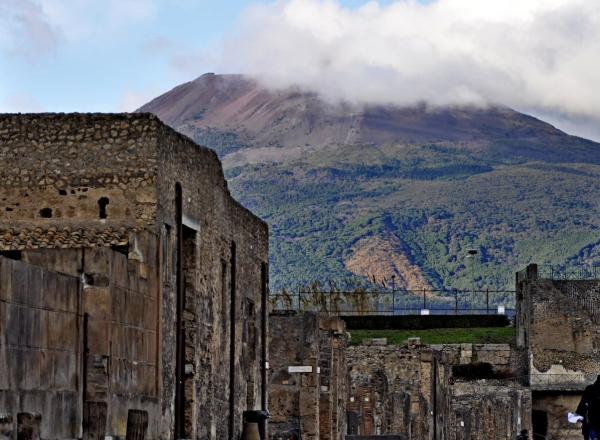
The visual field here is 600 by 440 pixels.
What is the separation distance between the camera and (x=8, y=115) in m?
30.3

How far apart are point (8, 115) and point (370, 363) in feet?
110

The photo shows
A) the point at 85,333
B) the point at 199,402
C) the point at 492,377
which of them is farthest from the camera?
the point at 492,377

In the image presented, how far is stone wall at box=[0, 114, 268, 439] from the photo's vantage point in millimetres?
25312

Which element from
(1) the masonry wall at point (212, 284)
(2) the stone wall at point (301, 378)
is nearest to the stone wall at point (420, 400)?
(2) the stone wall at point (301, 378)

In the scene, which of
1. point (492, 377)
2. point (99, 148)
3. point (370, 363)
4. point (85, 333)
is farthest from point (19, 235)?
point (492, 377)

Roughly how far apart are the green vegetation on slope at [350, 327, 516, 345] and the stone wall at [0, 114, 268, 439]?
64514 mm

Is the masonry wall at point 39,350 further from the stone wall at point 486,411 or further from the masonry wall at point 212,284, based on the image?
the stone wall at point 486,411

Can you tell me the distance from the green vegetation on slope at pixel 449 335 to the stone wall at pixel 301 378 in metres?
49.7

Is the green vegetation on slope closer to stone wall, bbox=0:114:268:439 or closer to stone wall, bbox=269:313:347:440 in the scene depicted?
stone wall, bbox=269:313:347:440

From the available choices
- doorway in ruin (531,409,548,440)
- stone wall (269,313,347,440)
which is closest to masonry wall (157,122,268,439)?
stone wall (269,313,347,440)

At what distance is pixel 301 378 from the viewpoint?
48.7m

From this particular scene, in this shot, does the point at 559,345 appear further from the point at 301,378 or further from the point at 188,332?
the point at 188,332

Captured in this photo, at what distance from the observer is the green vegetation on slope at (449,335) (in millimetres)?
102500

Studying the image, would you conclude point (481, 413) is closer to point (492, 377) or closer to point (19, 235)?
point (492, 377)
